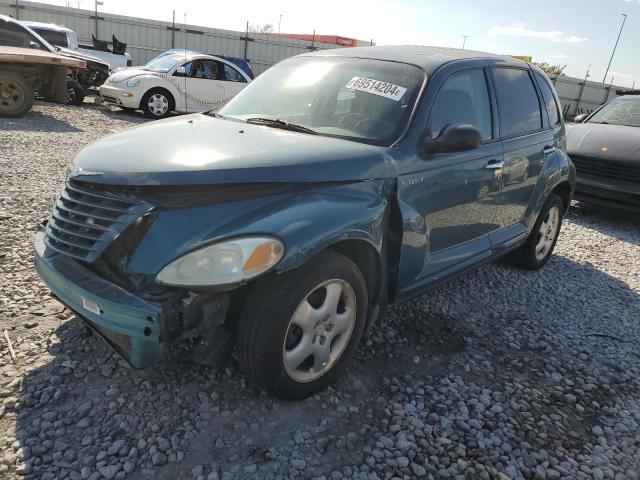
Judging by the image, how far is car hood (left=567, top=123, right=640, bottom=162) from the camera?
6.98 meters

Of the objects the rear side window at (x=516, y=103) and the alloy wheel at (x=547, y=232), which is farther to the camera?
the alloy wheel at (x=547, y=232)

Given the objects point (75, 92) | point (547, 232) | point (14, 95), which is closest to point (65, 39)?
point (75, 92)

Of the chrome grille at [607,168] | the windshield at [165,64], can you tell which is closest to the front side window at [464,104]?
the chrome grille at [607,168]

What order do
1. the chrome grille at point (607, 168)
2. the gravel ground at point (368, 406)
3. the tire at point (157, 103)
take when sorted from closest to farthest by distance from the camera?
the gravel ground at point (368, 406) < the chrome grille at point (607, 168) < the tire at point (157, 103)

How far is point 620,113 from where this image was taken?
8070 millimetres

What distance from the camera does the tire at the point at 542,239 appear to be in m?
4.79

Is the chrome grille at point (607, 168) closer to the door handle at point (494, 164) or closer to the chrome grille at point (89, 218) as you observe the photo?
the door handle at point (494, 164)

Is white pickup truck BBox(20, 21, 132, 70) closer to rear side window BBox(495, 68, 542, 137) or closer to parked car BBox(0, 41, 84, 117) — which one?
parked car BBox(0, 41, 84, 117)

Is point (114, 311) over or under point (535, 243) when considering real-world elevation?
over

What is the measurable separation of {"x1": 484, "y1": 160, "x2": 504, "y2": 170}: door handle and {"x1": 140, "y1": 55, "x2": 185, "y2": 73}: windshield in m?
10.8

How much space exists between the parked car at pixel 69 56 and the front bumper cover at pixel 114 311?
34.2 feet

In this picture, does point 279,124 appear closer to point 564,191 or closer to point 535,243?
point 535,243

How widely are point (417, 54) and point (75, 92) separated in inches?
485

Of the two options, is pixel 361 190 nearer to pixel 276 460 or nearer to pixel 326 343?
pixel 326 343
